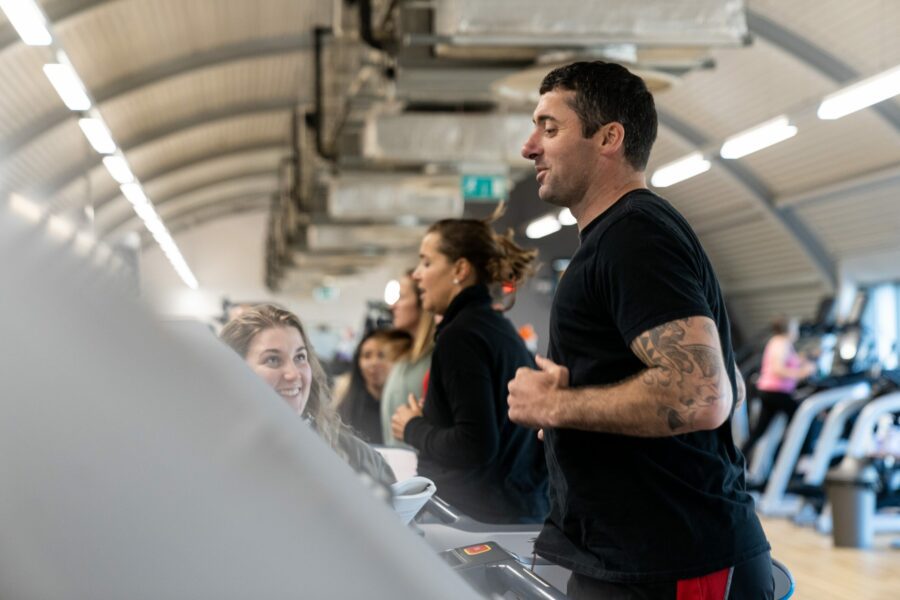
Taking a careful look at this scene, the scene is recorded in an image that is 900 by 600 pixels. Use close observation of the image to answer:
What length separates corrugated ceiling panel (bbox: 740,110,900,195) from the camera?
14.8 metres

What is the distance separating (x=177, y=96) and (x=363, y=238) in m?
4.05

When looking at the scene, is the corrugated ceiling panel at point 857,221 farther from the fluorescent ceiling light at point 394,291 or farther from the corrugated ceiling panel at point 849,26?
the fluorescent ceiling light at point 394,291

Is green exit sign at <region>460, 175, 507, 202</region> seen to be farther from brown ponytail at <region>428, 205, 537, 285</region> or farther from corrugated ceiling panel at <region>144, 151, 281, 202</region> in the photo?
corrugated ceiling panel at <region>144, 151, 281, 202</region>

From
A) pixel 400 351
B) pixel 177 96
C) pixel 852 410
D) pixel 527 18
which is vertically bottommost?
pixel 852 410

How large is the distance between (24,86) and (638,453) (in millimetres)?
13185

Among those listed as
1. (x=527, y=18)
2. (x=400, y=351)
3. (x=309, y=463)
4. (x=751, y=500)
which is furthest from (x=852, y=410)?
(x=309, y=463)

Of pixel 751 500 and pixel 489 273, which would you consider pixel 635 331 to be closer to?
pixel 751 500

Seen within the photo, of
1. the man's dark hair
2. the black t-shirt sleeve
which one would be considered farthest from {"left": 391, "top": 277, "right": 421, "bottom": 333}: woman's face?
the black t-shirt sleeve

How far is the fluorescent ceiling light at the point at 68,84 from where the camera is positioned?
286 inches

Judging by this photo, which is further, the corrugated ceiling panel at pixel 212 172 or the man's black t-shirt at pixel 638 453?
the corrugated ceiling panel at pixel 212 172

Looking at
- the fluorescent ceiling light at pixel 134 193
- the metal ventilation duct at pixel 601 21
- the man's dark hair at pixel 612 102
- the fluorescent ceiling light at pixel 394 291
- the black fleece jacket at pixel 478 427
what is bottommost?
the black fleece jacket at pixel 478 427

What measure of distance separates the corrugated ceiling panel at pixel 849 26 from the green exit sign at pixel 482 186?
4.08 m

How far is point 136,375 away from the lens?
13.9 inches

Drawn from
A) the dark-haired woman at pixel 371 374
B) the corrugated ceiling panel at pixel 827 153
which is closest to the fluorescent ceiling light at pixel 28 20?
the dark-haired woman at pixel 371 374
